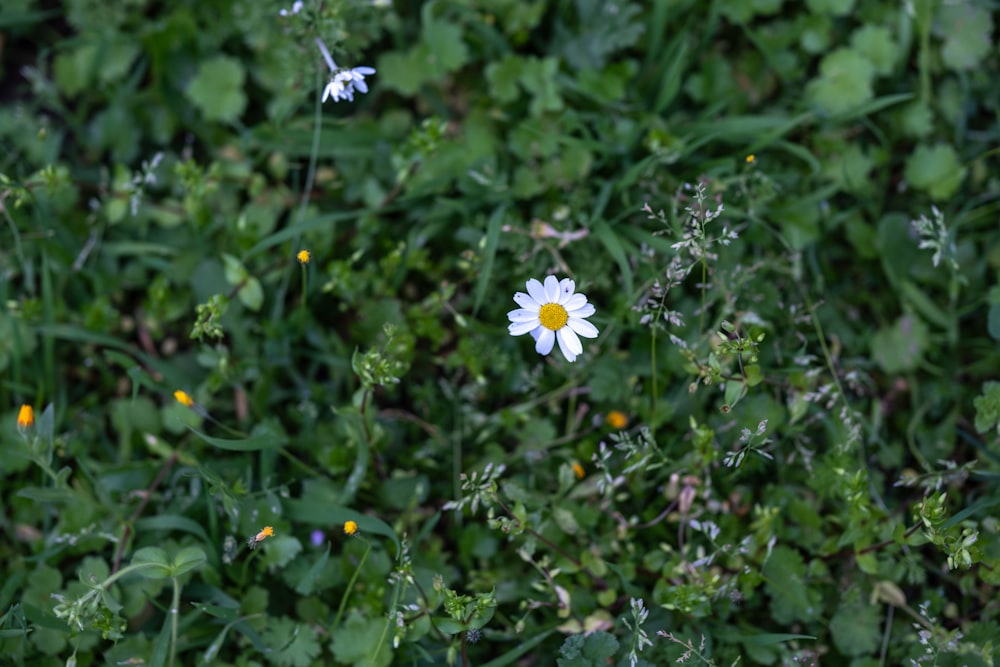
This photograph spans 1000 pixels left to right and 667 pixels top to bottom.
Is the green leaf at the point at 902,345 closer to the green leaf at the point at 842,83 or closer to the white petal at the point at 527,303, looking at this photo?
the green leaf at the point at 842,83

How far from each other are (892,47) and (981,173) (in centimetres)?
61

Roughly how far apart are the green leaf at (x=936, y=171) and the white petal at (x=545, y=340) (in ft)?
6.07

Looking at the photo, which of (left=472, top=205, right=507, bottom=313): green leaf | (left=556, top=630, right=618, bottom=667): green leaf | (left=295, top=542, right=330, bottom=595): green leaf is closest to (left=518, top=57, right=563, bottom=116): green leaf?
(left=472, top=205, right=507, bottom=313): green leaf

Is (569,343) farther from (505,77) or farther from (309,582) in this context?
(505,77)

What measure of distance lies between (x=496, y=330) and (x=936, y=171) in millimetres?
1828

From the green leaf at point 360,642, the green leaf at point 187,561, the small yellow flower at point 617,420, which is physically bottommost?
the green leaf at point 360,642

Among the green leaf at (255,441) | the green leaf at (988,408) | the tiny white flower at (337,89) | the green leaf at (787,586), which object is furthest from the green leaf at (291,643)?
the green leaf at (988,408)

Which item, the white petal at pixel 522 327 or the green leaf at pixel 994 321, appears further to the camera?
the green leaf at pixel 994 321

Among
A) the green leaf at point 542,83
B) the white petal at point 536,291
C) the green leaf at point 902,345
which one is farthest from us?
the green leaf at point 542,83

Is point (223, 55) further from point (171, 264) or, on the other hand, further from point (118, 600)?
point (118, 600)

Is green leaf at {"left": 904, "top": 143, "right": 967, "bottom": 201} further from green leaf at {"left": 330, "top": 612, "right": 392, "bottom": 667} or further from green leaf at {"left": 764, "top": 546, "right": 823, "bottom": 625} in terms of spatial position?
green leaf at {"left": 330, "top": 612, "right": 392, "bottom": 667}

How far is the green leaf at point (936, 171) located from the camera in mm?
3234

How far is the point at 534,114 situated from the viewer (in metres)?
3.28

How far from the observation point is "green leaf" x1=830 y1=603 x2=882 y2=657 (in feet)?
9.03
